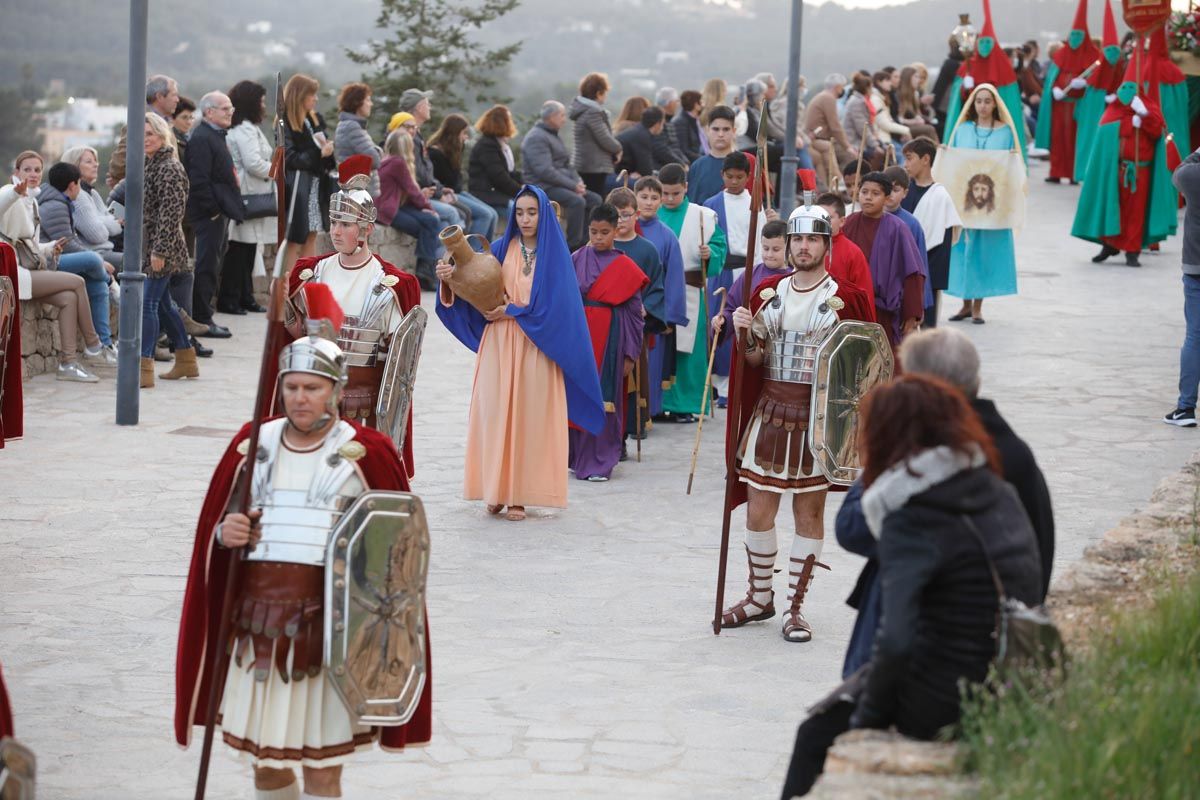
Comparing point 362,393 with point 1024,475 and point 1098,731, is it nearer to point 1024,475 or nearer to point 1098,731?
point 1024,475

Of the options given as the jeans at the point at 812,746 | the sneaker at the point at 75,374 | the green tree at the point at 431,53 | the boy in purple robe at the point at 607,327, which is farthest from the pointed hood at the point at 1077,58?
the jeans at the point at 812,746

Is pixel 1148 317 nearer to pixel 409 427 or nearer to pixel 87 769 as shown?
pixel 409 427

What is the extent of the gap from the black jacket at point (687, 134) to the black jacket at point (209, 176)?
5800 millimetres

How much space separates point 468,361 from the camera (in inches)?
548

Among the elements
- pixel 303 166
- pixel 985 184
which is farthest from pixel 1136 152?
pixel 303 166

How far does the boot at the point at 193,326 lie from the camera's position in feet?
43.3

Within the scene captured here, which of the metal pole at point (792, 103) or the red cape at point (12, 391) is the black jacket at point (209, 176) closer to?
the metal pole at point (792, 103)

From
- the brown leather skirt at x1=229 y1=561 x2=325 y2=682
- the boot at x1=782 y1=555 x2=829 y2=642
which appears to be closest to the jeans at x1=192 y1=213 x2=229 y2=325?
the boot at x1=782 y1=555 x2=829 y2=642

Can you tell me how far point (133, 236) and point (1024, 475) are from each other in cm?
787

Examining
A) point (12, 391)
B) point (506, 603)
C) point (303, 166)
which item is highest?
point (303, 166)

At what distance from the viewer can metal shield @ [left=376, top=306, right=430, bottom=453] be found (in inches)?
304

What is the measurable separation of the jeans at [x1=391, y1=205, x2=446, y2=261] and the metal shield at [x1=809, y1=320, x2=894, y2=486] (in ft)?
30.5

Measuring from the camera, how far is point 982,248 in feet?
50.2

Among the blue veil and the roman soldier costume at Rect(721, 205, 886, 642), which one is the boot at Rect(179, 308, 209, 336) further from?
the roman soldier costume at Rect(721, 205, 886, 642)
